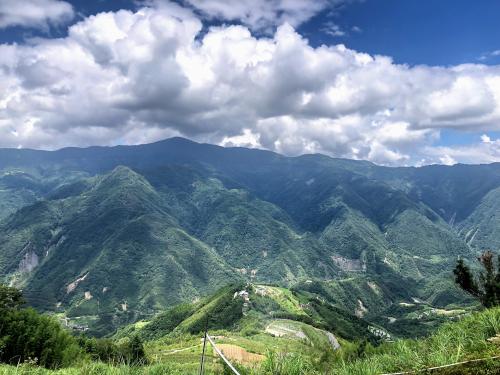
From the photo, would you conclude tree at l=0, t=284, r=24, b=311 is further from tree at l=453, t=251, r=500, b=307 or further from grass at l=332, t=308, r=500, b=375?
tree at l=453, t=251, r=500, b=307

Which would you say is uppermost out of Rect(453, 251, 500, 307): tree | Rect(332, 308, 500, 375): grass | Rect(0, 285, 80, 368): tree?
Rect(332, 308, 500, 375): grass

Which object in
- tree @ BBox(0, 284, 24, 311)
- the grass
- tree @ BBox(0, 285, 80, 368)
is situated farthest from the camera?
tree @ BBox(0, 284, 24, 311)

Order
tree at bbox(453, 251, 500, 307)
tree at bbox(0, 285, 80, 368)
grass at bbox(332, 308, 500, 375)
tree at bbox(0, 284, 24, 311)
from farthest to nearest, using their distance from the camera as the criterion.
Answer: tree at bbox(453, 251, 500, 307), tree at bbox(0, 284, 24, 311), tree at bbox(0, 285, 80, 368), grass at bbox(332, 308, 500, 375)

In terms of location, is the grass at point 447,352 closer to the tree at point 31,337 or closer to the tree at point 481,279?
the tree at point 31,337

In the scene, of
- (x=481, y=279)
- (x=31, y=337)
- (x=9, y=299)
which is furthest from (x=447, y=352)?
(x=9, y=299)

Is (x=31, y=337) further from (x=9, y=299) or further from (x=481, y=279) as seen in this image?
(x=481, y=279)

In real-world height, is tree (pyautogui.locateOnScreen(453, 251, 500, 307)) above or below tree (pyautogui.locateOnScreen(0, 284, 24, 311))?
above

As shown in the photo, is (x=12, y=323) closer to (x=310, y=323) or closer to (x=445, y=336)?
(x=445, y=336)

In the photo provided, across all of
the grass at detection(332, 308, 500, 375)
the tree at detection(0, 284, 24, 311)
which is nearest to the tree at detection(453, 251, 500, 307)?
the grass at detection(332, 308, 500, 375)

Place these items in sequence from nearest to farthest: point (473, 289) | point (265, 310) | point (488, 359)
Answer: point (488, 359)
point (473, 289)
point (265, 310)

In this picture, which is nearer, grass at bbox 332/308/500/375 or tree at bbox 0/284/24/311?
grass at bbox 332/308/500/375

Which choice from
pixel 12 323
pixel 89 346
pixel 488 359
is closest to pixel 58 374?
pixel 488 359
